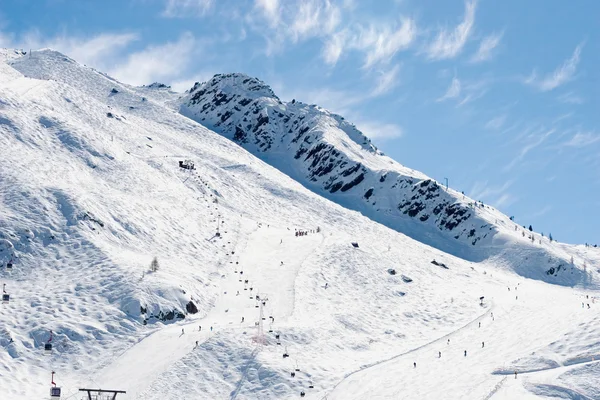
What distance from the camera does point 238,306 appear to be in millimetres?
63625

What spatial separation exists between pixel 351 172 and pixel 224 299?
91.0 meters

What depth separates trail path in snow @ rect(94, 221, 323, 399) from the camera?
49250 mm

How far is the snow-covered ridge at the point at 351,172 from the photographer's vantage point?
13012 cm

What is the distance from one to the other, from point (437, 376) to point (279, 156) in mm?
118642

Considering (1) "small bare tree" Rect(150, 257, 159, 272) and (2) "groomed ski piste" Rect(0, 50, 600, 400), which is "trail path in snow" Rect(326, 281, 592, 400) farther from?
(1) "small bare tree" Rect(150, 257, 159, 272)

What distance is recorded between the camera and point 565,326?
205 feet

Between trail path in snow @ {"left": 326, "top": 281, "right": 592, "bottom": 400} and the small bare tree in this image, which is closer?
trail path in snow @ {"left": 326, "top": 281, "right": 592, "bottom": 400}

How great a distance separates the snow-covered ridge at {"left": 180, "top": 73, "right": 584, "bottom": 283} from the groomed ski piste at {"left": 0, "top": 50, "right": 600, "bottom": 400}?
20582 millimetres

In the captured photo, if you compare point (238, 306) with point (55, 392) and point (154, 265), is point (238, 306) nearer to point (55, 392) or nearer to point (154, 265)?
point (154, 265)

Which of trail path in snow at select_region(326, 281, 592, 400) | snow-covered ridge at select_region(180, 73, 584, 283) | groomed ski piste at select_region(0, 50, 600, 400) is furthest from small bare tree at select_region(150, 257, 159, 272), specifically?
snow-covered ridge at select_region(180, 73, 584, 283)

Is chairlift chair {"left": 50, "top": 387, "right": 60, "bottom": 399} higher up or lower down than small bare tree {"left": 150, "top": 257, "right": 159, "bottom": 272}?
lower down

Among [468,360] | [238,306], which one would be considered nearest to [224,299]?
[238,306]

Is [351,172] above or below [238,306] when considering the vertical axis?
above

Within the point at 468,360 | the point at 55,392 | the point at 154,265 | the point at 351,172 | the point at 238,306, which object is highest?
the point at 351,172
